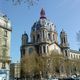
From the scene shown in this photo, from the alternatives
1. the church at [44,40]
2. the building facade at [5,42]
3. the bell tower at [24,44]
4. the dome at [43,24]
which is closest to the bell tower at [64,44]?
the church at [44,40]

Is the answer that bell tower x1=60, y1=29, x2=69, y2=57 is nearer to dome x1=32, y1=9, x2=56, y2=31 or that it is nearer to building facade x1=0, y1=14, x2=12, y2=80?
dome x1=32, y1=9, x2=56, y2=31

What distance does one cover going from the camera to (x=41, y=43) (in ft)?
244

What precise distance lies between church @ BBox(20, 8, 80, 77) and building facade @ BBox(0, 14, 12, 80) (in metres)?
26.5

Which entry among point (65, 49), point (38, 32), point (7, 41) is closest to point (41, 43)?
point (38, 32)

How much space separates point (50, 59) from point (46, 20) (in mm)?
27616

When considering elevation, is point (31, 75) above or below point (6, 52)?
below

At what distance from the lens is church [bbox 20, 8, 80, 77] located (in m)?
74.6

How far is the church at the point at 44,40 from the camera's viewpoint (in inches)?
2938

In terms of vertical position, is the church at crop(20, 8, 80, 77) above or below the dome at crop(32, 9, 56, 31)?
below

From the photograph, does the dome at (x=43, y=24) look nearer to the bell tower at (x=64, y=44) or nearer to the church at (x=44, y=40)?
the church at (x=44, y=40)

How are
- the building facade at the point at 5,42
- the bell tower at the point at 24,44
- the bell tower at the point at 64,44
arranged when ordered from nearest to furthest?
the building facade at the point at 5,42 → the bell tower at the point at 24,44 → the bell tower at the point at 64,44

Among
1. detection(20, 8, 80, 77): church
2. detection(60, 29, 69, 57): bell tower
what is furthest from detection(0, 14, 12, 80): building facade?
detection(60, 29, 69, 57): bell tower

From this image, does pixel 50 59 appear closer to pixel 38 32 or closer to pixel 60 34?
pixel 38 32

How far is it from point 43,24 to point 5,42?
116ft
